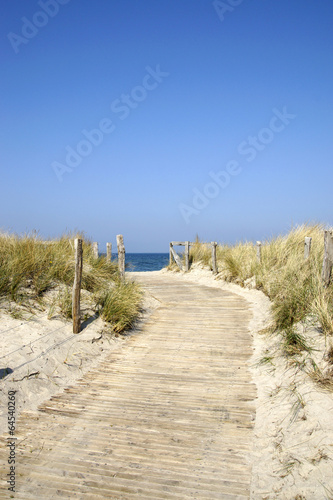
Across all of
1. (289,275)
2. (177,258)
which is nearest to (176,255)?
(177,258)

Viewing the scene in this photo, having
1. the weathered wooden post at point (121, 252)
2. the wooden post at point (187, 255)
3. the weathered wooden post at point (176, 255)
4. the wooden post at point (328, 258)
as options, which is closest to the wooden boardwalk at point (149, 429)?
the wooden post at point (328, 258)

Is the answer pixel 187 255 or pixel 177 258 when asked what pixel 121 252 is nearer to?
pixel 187 255

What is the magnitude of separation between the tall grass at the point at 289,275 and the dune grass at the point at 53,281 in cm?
347

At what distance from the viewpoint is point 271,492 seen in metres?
3.37

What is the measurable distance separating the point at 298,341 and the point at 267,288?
4899 millimetres

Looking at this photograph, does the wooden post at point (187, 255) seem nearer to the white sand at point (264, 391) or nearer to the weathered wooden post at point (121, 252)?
the weathered wooden post at point (121, 252)

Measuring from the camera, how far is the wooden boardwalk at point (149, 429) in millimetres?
3576

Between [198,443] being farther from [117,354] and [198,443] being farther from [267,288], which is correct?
[267,288]

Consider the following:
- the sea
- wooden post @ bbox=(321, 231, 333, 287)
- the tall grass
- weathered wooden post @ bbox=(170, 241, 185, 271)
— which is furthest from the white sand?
weathered wooden post @ bbox=(170, 241, 185, 271)

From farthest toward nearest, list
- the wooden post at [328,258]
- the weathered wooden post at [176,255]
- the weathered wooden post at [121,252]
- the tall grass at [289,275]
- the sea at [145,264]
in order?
the weathered wooden post at [176,255] < the sea at [145,264] < the weathered wooden post at [121,252] < the wooden post at [328,258] < the tall grass at [289,275]

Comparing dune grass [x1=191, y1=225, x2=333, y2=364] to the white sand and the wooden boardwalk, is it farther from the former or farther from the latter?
the wooden boardwalk

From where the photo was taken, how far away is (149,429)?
4.64 meters

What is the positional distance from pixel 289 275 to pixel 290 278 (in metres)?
0.32

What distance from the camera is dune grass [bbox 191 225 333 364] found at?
19.7 feet
